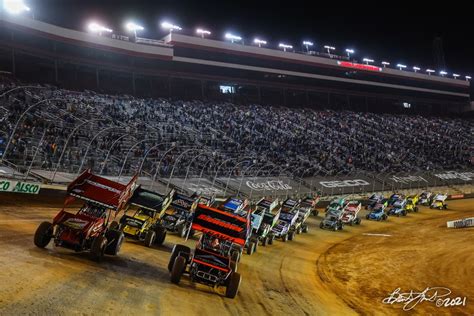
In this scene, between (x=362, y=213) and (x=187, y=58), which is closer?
(x=362, y=213)

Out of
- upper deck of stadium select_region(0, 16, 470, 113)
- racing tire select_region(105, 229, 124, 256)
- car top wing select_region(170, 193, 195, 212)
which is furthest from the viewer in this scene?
upper deck of stadium select_region(0, 16, 470, 113)

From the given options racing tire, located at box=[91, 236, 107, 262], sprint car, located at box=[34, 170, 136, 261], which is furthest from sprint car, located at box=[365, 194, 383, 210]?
racing tire, located at box=[91, 236, 107, 262]

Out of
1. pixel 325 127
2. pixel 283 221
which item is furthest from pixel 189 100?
pixel 283 221

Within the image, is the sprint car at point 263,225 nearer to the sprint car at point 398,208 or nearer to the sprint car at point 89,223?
the sprint car at point 89,223

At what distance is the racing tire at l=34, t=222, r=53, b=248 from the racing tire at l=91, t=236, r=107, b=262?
1267 millimetres

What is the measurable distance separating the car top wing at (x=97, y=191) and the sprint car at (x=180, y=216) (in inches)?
246

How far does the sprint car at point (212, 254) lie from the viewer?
10703 millimetres

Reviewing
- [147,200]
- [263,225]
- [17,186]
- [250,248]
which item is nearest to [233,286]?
[147,200]

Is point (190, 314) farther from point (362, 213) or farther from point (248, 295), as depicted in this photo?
point (362, 213)

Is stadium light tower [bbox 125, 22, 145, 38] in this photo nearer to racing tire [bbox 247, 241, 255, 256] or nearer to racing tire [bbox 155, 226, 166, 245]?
racing tire [bbox 247, 241, 255, 256]

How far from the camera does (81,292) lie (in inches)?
332

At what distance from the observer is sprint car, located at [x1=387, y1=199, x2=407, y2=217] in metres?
40.3

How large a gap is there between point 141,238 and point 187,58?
42.5 m

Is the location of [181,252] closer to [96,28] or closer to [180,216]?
[180,216]
